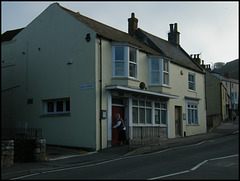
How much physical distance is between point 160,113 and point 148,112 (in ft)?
4.86

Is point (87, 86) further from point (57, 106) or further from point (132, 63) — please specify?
point (132, 63)

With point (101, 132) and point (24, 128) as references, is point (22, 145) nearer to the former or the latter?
point (101, 132)

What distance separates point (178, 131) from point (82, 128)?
382 inches

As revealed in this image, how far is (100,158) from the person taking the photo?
1306 centimetres

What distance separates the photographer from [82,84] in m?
16.5

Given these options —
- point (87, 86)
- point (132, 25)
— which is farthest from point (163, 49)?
point (87, 86)

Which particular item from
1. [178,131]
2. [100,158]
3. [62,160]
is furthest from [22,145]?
[178,131]

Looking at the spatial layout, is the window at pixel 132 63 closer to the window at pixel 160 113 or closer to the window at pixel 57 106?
the window at pixel 160 113

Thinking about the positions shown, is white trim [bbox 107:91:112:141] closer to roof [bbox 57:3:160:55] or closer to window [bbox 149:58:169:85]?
roof [bbox 57:3:160:55]

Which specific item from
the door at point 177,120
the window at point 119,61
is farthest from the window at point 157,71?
the door at point 177,120

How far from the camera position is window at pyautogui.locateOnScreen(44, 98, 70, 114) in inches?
690

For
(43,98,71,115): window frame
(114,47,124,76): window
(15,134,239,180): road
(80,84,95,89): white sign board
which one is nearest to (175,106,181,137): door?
(114,47,124,76): window

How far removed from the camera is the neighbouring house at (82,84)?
53.1 feet

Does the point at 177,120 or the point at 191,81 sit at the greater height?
the point at 191,81
